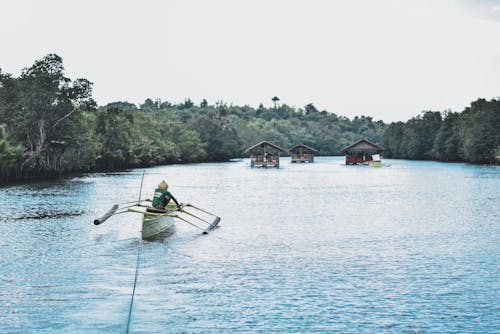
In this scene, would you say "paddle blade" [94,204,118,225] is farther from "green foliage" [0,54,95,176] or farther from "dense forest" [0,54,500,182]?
"green foliage" [0,54,95,176]

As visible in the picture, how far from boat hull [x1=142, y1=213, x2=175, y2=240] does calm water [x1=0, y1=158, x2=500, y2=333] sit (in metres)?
0.46

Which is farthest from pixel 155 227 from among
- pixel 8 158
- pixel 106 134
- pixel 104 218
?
pixel 106 134

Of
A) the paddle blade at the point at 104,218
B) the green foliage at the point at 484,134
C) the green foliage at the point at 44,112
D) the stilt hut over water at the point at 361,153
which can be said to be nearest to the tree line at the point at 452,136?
the green foliage at the point at 484,134

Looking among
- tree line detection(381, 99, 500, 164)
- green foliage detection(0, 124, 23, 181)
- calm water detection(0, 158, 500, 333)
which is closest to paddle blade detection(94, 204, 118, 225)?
calm water detection(0, 158, 500, 333)

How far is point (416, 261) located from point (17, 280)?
11.9m

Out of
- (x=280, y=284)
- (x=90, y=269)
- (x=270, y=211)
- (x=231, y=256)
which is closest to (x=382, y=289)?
(x=280, y=284)

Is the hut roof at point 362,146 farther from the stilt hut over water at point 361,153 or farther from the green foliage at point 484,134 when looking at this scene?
the green foliage at point 484,134

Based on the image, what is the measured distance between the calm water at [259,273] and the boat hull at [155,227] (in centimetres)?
46

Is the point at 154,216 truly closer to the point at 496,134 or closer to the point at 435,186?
the point at 435,186

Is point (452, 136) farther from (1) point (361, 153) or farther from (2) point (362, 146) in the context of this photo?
(2) point (362, 146)

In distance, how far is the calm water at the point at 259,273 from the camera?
12.7 meters

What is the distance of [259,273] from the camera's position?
17.0m

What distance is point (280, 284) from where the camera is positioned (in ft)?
51.5

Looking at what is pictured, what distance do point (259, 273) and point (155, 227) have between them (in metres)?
6.79
